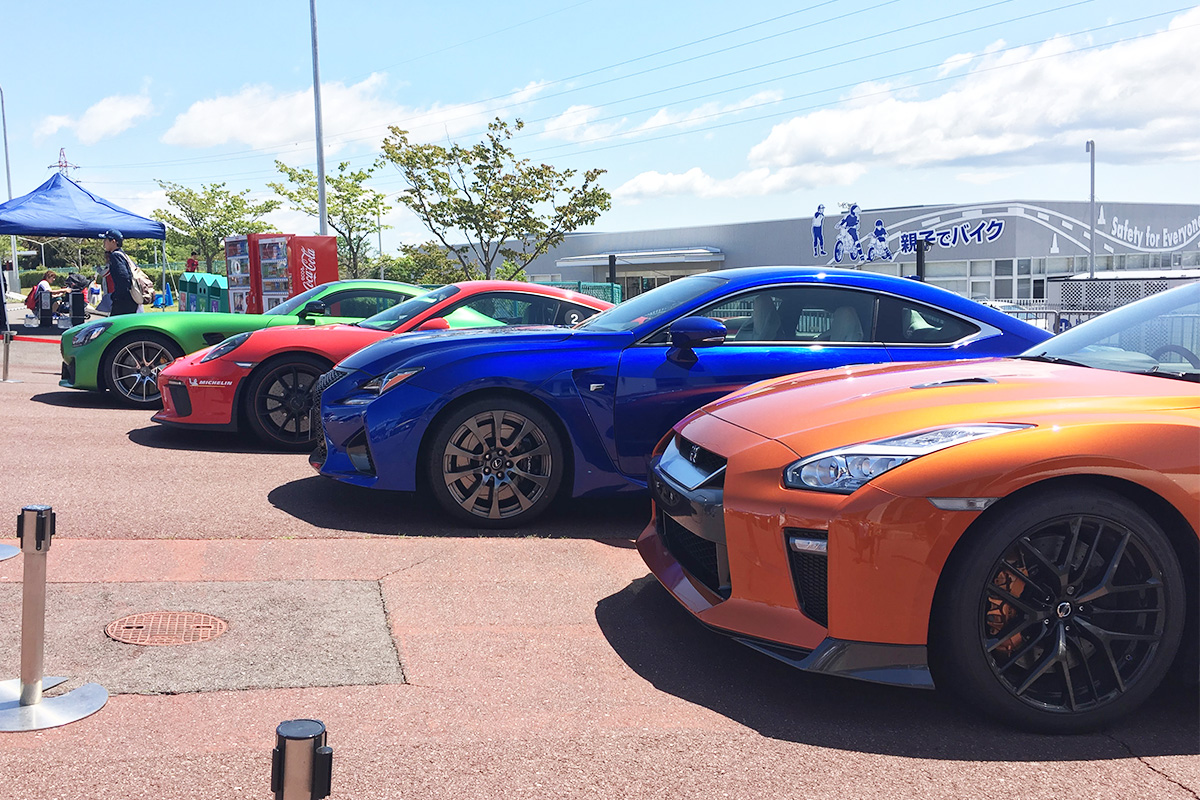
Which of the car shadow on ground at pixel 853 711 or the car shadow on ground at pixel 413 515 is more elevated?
the car shadow on ground at pixel 413 515

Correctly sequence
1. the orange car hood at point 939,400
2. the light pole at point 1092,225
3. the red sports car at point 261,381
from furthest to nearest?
the light pole at point 1092,225, the red sports car at point 261,381, the orange car hood at point 939,400

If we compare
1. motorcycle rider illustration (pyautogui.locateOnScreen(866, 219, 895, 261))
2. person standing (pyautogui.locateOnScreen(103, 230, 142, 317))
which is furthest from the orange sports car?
motorcycle rider illustration (pyautogui.locateOnScreen(866, 219, 895, 261))

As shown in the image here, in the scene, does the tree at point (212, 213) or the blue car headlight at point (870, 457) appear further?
the tree at point (212, 213)

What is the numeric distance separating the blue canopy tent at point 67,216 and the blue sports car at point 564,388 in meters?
20.0

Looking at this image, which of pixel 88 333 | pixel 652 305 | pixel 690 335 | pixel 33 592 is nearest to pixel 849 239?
pixel 88 333

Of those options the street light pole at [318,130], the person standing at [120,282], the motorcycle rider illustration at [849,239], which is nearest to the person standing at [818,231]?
the motorcycle rider illustration at [849,239]

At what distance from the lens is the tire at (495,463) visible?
541cm

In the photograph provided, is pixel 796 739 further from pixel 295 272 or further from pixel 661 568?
pixel 295 272

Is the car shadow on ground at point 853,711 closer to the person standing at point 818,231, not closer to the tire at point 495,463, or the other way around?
the tire at point 495,463

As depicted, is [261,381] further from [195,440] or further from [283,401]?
[195,440]

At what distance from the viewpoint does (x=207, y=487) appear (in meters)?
6.41

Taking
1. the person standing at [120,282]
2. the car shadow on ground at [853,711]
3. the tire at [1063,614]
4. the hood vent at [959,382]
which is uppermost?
the person standing at [120,282]

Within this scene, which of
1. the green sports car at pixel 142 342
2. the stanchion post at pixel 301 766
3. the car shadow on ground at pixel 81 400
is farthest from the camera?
the car shadow on ground at pixel 81 400

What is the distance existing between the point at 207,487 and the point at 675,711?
4.16m
